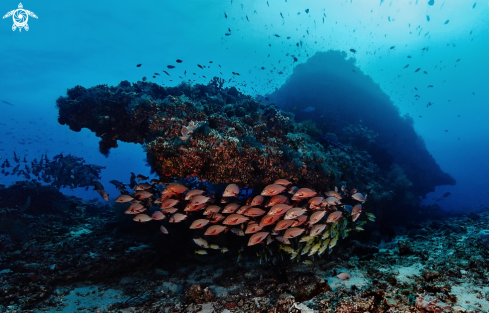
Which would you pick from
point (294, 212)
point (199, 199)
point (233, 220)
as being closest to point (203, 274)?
point (233, 220)

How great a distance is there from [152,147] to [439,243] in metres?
9.39

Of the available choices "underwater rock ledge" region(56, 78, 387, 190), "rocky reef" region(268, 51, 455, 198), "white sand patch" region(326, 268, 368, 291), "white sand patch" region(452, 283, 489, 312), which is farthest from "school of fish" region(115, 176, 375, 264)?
"rocky reef" region(268, 51, 455, 198)

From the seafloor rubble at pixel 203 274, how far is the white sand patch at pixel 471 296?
0.05 ft

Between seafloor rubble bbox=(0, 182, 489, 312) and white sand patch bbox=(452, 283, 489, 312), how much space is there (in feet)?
0.05

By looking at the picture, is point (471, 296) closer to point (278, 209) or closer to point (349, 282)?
point (349, 282)

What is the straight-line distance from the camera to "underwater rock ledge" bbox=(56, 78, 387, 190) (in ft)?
19.5

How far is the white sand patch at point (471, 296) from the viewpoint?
2.95 meters

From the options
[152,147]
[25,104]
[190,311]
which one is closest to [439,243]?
[190,311]

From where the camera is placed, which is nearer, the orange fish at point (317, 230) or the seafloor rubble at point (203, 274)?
the seafloor rubble at point (203, 274)

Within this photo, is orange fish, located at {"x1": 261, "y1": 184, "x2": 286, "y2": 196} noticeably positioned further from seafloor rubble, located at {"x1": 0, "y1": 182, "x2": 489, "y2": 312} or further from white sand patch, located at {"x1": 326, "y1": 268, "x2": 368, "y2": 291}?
white sand patch, located at {"x1": 326, "y1": 268, "x2": 368, "y2": 291}

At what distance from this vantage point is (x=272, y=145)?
6.81 m

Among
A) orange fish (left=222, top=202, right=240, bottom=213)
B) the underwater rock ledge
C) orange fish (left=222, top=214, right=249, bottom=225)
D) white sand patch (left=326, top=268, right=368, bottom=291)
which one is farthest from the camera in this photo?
the underwater rock ledge

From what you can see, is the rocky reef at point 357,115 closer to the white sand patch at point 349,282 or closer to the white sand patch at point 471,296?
the white sand patch at point 349,282

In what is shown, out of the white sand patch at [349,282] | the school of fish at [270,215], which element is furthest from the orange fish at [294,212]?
the white sand patch at [349,282]
